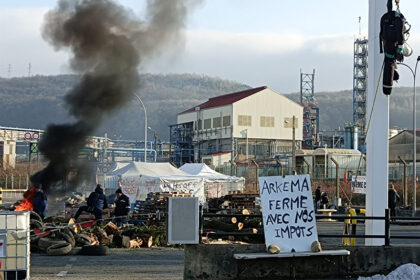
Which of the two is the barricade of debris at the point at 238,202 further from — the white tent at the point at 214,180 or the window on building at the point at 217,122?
the window on building at the point at 217,122

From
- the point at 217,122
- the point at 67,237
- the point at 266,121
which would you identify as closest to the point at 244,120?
the point at 266,121

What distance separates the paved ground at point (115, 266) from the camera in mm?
13523

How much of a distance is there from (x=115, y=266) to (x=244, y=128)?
210ft

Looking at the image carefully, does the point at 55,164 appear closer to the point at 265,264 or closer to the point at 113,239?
the point at 113,239

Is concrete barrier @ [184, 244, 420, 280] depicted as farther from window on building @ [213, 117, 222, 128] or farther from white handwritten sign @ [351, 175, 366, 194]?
window on building @ [213, 117, 222, 128]

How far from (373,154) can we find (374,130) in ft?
1.52

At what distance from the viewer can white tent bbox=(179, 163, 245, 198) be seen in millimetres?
38400

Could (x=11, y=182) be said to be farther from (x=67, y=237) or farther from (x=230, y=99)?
(x=67, y=237)

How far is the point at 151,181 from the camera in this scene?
34344 mm

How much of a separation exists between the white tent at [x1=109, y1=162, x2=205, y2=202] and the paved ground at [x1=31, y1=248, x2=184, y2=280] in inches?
618

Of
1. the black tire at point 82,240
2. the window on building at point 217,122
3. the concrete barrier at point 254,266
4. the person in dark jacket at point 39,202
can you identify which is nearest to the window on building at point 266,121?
the window on building at point 217,122

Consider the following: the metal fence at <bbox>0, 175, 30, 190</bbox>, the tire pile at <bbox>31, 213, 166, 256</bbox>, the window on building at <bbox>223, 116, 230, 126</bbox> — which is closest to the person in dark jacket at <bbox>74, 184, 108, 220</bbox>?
the tire pile at <bbox>31, 213, 166, 256</bbox>

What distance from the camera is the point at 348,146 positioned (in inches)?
3300

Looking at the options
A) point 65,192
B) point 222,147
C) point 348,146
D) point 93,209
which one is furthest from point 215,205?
point 348,146
